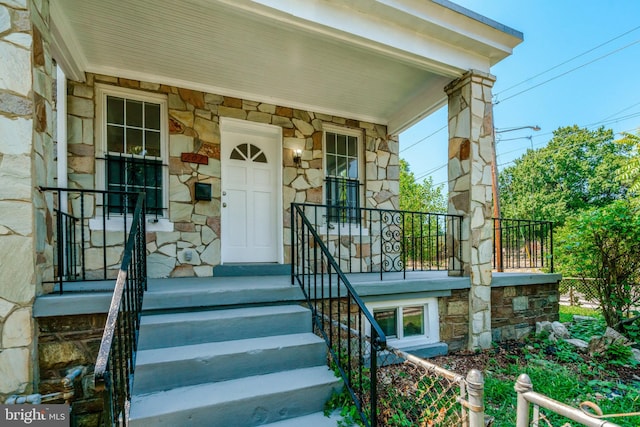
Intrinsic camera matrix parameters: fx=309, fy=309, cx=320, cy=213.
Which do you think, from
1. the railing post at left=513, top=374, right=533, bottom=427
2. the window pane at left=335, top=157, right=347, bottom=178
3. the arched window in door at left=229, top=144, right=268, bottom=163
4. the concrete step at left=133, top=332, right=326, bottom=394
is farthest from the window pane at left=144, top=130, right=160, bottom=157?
the railing post at left=513, top=374, right=533, bottom=427

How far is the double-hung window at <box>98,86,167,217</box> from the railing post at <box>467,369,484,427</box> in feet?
12.0

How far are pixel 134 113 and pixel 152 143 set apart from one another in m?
0.41

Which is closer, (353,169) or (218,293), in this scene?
(218,293)

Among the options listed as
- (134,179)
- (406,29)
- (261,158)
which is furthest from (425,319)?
(134,179)

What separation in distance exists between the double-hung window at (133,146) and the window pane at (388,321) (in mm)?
2884

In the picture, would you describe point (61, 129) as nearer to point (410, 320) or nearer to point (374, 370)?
point (374, 370)

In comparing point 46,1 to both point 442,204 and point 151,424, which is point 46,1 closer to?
point 151,424

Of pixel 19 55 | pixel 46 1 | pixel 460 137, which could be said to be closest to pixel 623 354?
pixel 460 137

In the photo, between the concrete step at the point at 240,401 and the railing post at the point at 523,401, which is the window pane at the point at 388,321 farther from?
the railing post at the point at 523,401

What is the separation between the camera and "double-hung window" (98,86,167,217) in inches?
143

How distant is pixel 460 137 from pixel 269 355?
10.5 feet

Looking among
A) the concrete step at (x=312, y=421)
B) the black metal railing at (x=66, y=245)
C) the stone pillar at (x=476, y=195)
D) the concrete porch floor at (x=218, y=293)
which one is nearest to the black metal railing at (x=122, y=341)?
the concrete porch floor at (x=218, y=293)

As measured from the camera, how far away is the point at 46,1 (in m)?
2.36

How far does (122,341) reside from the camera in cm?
190
